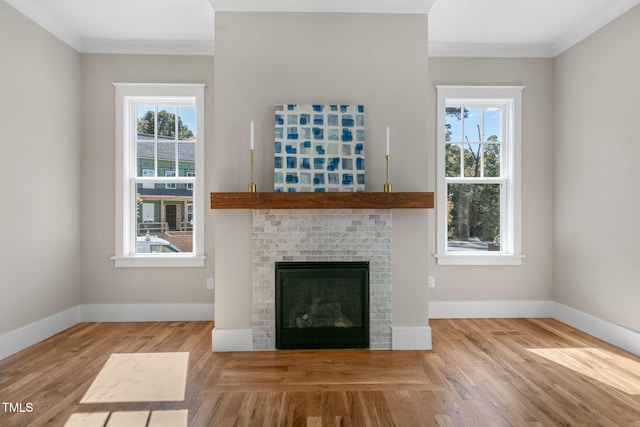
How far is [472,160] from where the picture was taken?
4.01 m

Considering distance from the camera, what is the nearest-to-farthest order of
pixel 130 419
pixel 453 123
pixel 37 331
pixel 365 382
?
1. pixel 130 419
2. pixel 365 382
3. pixel 37 331
4. pixel 453 123

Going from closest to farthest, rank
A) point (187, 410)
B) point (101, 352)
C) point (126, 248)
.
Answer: point (187, 410) < point (101, 352) < point (126, 248)

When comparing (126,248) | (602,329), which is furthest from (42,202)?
(602,329)

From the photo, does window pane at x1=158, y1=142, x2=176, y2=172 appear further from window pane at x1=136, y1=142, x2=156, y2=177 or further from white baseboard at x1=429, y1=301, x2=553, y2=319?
white baseboard at x1=429, y1=301, x2=553, y2=319

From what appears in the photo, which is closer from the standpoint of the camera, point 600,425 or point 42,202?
point 600,425

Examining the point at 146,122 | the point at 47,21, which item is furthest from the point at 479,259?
the point at 47,21

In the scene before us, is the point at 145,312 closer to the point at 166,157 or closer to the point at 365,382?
the point at 166,157

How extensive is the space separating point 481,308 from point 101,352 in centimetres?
356

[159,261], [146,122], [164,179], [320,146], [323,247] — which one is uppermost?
[146,122]

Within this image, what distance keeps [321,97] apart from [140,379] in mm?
2472

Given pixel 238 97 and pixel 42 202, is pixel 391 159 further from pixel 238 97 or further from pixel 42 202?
pixel 42 202

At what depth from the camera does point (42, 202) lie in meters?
3.27

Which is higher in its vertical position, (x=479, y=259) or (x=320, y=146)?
(x=320, y=146)

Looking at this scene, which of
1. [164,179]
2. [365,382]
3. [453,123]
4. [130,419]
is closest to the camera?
[130,419]
